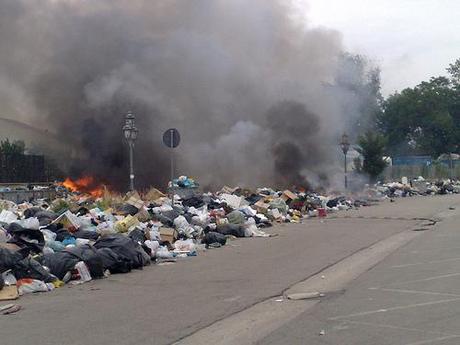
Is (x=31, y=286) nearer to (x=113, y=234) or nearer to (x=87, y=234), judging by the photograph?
(x=113, y=234)

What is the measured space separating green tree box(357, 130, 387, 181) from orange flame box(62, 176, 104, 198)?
18.3 m

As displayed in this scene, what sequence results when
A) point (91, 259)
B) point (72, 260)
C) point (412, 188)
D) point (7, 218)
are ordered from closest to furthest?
1. point (72, 260)
2. point (91, 259)
3. point (7, 218)
4. point (412, 188)

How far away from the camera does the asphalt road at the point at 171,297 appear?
6484 mm

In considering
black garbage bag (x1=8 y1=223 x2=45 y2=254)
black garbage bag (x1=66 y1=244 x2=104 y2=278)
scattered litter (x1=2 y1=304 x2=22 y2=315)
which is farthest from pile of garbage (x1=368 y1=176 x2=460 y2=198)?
scattered litter (x1=2 y1=304 x2=22 y2=315)

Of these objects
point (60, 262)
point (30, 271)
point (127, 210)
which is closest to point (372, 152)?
point (127, 210)

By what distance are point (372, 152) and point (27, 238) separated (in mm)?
32749

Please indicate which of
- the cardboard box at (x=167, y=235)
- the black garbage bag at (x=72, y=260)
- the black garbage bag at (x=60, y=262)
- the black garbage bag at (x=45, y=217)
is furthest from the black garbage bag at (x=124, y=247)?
the black garbage bag at (x=45, y=217)

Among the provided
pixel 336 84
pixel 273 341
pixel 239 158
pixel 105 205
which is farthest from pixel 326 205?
pixel 273 341

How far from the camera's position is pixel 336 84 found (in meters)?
40.9

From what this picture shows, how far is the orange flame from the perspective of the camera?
32219mm

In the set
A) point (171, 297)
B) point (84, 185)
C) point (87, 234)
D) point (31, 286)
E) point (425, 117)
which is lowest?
point (171, 297)

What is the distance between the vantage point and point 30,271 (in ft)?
31.8

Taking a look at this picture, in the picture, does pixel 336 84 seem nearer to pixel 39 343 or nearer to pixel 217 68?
pixel 217 68

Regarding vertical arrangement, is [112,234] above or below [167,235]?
above
